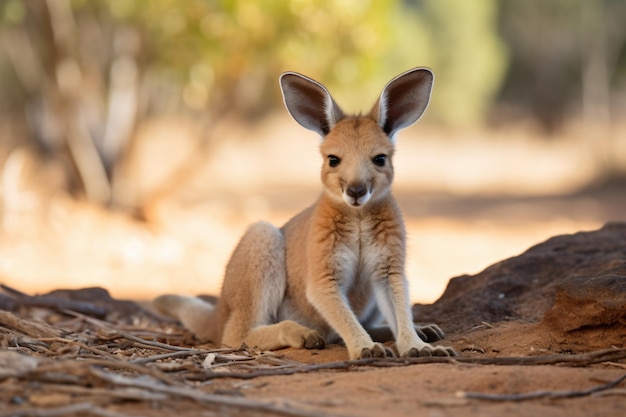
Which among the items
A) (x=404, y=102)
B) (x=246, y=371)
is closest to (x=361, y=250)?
(x=404, y=102)

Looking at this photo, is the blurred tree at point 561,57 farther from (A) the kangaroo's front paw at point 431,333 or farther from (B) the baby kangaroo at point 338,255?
(A) the kangaroo's front paw at point 431,333

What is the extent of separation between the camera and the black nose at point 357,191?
491 cm

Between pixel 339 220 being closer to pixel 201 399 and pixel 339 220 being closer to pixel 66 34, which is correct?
pixel 201 399

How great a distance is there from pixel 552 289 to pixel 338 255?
1744 mm

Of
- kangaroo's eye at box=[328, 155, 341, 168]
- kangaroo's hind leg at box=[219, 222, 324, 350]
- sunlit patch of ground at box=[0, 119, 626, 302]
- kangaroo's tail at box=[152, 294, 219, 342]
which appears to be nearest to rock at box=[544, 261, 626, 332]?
sunlit patch of ground at box=[0, 119, 626, 302]

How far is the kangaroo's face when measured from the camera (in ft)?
16.3

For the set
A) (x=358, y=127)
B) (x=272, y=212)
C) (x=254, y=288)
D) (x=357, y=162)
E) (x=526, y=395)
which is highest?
(x=272, y=212)

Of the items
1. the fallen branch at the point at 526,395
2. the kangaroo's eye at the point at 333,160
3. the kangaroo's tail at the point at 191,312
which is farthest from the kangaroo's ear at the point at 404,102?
the fallen branch at the point at 526,395

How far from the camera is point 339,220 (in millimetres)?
5281

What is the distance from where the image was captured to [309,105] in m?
5.56

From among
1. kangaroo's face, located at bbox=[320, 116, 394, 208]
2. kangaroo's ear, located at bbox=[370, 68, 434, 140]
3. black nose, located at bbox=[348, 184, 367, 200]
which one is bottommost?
black nose, located at bbox=[348, 184, 367, 200]

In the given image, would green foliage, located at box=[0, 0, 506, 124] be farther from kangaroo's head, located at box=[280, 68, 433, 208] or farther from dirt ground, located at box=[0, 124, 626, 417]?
kangaroo's head, located at box=[280, 68, 433, 208]

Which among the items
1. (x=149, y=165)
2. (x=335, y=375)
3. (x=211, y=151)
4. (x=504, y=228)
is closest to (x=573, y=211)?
(x=504, y=228)

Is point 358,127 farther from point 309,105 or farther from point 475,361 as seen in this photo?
point 475,361
